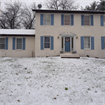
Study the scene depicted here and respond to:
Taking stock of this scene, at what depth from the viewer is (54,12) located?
1090 centimetres

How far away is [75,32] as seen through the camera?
36.4 feet

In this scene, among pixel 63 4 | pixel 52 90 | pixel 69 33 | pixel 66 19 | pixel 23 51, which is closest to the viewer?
pixel 52 90

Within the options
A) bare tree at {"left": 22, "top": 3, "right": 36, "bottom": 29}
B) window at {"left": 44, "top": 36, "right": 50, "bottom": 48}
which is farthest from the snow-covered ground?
bare tree at {"left": 22, "top": 3, "right": 36, "bottom": 29}

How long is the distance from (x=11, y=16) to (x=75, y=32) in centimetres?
2186

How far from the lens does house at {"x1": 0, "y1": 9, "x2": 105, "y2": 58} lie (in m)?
10.9

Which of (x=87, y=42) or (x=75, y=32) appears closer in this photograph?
(x=75, y=32)

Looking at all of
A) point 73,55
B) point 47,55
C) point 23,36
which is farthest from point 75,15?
point 23,36

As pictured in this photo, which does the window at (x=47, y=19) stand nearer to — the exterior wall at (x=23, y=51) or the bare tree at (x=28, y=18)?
the exterior wall at (x=23, y=51)

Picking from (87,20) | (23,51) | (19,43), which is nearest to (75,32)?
(87,20)

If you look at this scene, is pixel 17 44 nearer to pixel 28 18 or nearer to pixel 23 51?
pixel 23 51

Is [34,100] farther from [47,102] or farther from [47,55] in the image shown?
[47,55]

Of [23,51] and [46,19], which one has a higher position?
[46,19]

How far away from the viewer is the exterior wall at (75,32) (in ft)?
35.9

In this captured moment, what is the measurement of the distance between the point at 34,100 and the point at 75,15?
1049 cm
